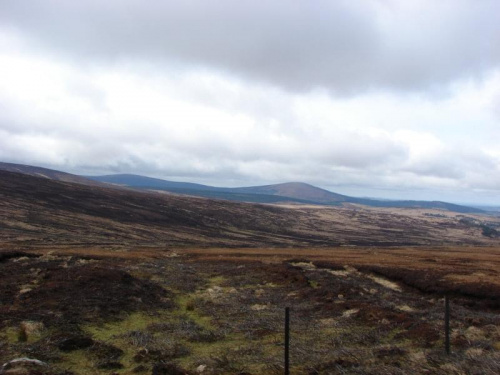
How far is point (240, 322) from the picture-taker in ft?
68.9

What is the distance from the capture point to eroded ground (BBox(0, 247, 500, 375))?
1410 cm

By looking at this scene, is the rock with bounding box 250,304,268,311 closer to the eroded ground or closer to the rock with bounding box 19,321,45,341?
the eroded ground

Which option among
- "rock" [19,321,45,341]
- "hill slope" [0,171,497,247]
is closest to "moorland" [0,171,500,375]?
"rock" [19,321,45,341]

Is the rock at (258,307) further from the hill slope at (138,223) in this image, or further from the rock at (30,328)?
the hill slope at (138,223)

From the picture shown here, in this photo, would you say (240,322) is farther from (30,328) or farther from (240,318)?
(30,328)

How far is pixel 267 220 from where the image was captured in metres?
185

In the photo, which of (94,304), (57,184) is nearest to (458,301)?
(94,304)

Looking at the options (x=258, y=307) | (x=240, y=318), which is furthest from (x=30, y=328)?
(x=258, y=307)

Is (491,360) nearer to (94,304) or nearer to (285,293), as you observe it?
(285,293)

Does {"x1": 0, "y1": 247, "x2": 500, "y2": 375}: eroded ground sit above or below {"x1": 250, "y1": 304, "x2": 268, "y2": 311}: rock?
above

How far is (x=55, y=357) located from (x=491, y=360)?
15.7m

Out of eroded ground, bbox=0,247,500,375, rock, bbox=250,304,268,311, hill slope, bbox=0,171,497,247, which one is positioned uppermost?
eroded ground, bbox=0,247,500,375

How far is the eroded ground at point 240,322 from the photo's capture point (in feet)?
46.3

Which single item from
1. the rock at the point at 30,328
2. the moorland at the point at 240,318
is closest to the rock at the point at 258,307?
the moorland at the point at 240,318
